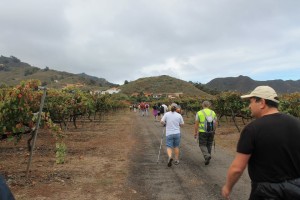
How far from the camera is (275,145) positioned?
3469 millimetres

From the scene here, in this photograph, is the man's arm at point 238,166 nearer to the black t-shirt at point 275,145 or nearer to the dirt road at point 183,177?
the black t-shirt at point 275,145

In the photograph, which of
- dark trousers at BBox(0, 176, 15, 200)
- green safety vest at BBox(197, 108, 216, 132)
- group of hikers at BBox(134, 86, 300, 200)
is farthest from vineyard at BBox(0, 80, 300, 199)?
dark trousers at BBox(0, 176, 15, 200)

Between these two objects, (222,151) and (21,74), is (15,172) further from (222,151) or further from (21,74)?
(21,74)

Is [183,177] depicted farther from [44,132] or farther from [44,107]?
[44,132]

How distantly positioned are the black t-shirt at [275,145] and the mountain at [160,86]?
123235 millimetres

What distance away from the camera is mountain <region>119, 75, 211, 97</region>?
131 m

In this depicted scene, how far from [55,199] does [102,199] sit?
36.7 inches

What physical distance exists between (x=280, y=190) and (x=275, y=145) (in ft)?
1.33

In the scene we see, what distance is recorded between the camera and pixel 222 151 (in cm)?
1435

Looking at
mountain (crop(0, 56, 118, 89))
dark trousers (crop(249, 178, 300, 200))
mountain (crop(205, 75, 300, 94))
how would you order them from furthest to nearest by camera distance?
1. mountain (crop(205, 75, 300, 94))
2. mountain (crop(0, 56, 118, 89))
3. dark trousers (crop(249, 178, 300, 200))

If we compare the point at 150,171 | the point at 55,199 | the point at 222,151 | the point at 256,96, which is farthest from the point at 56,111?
the point at 256,96

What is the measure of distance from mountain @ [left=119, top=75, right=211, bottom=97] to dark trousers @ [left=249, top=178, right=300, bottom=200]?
123275mm

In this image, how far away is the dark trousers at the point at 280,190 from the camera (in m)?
3.39

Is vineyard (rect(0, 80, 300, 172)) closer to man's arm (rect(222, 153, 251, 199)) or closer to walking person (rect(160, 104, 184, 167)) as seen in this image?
walking person (rect(160, 104, 184, 167))
